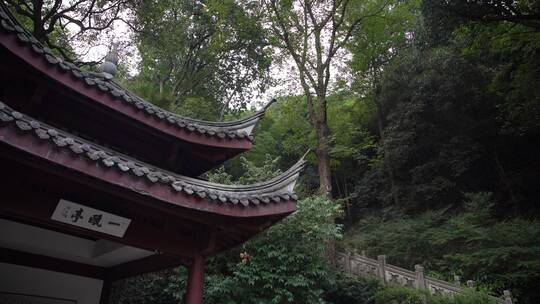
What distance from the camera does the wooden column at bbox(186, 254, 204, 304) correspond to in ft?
17.0

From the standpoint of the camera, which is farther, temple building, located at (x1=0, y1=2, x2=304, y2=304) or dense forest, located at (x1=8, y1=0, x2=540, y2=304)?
dense forest, located at (x1=8, y1=0, x2=540, y2=304)

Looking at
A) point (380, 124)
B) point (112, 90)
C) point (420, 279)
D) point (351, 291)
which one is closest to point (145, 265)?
point (112, 90)

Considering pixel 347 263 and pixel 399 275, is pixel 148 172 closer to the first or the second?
pixel 399 275

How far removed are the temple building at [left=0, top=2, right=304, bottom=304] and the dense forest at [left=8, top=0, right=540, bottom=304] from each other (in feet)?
10.9

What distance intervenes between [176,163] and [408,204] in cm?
1647

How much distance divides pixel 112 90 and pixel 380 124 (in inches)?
790

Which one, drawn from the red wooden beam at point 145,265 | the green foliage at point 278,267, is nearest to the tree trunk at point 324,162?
the green foliage at point 278,267

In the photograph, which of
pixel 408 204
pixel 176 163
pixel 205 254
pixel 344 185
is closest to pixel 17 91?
pixel 176 163

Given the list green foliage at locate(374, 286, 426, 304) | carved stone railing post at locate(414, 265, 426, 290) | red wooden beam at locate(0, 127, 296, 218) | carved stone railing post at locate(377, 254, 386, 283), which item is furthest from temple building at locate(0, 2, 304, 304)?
carved stone railing post at locate(377, 254, 386, 283)

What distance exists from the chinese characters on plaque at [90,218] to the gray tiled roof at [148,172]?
661mm

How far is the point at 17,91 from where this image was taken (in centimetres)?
577

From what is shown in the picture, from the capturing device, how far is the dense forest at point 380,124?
1044 centimetres

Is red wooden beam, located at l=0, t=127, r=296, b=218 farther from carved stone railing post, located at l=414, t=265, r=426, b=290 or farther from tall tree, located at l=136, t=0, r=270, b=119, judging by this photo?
tall tree, located at l=136, t=0, r=270, b=119

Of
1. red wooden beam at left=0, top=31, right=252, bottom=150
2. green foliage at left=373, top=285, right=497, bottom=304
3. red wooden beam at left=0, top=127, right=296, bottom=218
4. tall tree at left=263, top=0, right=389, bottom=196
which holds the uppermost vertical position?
tall tree at left=263, top=0, right=389, bottom=196
